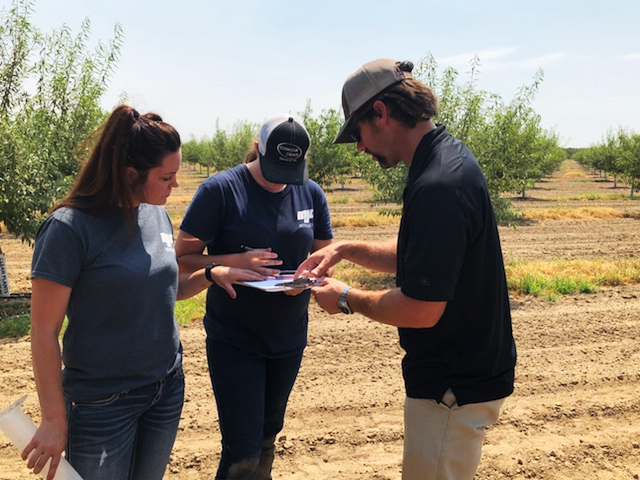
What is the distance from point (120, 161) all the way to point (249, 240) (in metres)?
0.80

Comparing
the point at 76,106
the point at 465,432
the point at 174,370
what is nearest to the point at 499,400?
the point at 465,432

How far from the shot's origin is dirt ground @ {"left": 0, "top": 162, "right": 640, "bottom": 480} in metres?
3.74

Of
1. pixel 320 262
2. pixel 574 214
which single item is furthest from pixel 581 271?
pixel 574 214

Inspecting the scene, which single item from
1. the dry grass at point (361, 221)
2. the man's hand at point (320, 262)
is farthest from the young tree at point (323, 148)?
the man's hand at point (320, 262)

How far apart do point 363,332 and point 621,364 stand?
2.71m

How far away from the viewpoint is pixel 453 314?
203 centimetres

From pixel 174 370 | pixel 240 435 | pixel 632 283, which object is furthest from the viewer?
pixel 632 283

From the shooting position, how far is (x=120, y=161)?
1.98m

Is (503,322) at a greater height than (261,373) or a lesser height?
greater

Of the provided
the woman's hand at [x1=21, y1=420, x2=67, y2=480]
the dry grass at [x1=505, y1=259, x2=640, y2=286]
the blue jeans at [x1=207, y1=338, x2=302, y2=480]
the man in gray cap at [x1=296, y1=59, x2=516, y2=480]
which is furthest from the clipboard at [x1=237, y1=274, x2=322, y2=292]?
the dry grass at [x1=505, y1=259, x2=640, y2=286]

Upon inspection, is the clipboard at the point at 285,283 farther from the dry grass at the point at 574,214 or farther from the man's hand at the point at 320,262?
the dry grass at the point at 574,214

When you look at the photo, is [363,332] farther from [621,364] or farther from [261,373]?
[261,373]

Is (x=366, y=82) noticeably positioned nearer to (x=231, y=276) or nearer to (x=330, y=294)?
(x=330, y=294)

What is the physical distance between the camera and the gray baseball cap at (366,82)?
2.05m
